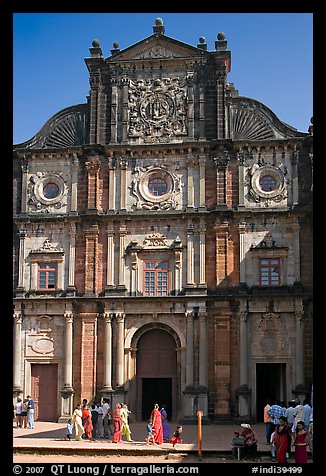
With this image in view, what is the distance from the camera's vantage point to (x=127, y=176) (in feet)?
111

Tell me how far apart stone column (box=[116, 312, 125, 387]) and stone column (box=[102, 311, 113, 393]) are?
340 millimetres

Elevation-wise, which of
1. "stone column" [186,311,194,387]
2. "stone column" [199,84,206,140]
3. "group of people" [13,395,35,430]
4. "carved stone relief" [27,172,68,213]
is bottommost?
"group of people" [13,395,35,430]

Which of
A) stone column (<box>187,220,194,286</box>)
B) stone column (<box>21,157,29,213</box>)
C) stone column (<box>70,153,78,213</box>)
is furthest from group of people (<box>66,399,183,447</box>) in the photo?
stone column (<box>21,157,29,213</box>)

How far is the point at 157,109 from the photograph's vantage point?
3419 cm

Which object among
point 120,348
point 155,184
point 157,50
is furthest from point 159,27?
point 120,348

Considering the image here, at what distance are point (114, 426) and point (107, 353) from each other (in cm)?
668

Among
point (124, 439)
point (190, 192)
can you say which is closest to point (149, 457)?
point (124, 439)

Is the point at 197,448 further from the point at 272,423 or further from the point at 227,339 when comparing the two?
the point at 227,339

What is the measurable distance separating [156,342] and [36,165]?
370 inches

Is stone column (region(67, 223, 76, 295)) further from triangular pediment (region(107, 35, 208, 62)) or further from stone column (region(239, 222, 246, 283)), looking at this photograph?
triangular pediment (region(107, 35, 208, 62))

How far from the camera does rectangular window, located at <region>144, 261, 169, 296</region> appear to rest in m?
32.9

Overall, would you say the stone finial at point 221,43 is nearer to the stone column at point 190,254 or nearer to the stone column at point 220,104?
the stone column at point 220,104

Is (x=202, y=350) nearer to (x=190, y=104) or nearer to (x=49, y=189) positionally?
(x=49, y=189)

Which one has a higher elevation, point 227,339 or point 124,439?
point 227,339
